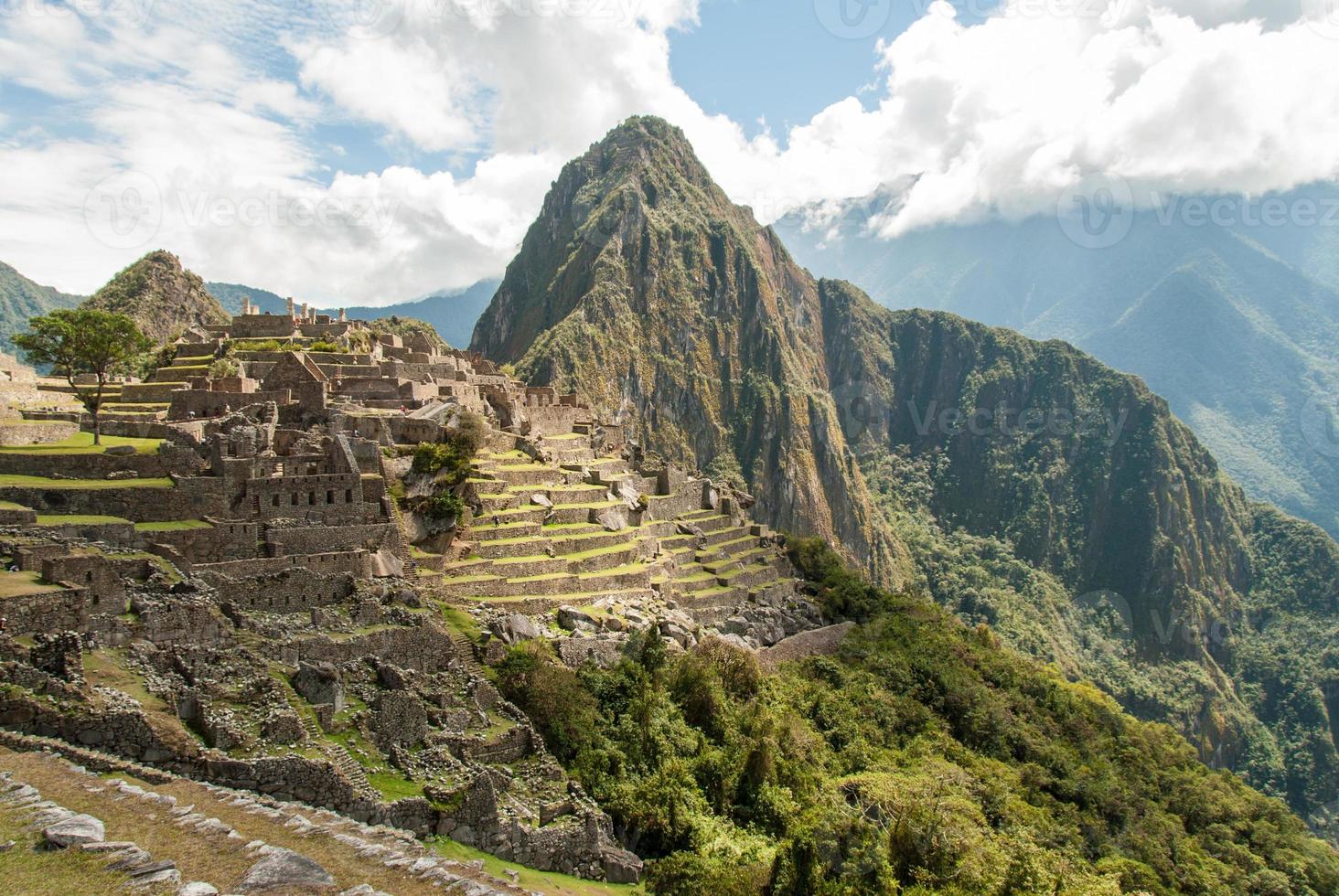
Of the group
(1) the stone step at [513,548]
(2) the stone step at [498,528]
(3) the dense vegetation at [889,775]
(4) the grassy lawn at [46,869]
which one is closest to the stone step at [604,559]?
(1) the stone step at [513,548]

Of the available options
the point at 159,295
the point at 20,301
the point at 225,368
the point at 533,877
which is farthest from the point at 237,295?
the point at 533,877

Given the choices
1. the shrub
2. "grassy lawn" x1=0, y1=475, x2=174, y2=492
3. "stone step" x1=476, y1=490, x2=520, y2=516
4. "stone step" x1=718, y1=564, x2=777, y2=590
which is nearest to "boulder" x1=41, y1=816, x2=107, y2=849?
"grassy lawn" x1=0, y1=475, x2=174, y2=492

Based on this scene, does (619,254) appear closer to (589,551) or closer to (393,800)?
(589,551)

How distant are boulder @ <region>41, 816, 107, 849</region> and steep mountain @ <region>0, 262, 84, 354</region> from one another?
87.5 metres

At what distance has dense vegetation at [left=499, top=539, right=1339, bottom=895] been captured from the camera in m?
20.3

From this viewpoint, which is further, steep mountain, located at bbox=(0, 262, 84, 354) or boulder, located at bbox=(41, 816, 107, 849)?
steep mountain, located at bbox=(0, 262, 84, 354)

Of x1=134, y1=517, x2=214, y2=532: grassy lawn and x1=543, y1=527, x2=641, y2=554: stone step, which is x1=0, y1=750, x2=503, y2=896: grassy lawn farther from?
x1=543, y1=527, x2=641, y2=554: stone step

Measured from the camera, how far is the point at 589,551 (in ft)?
103

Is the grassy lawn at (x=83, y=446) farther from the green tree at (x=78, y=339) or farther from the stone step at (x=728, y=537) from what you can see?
the stone step at (x=728, y=537)

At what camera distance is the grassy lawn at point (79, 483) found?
18172 mm

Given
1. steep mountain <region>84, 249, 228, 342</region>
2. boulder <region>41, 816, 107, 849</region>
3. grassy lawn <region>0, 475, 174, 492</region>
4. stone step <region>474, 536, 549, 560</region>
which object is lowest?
boulder <region>41, 816, 107, 849</region>

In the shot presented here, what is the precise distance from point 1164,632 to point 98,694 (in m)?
192

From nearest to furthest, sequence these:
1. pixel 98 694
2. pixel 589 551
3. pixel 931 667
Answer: pixel 98 694 → pixel 589 551 → pixel 931 667

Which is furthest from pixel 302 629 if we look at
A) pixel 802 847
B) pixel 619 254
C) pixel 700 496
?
pixel 619 254
